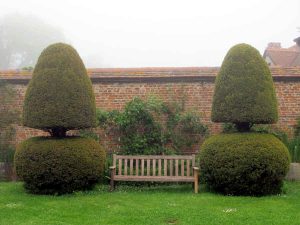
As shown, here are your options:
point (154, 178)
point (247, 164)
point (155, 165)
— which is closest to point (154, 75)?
point (155, 165)

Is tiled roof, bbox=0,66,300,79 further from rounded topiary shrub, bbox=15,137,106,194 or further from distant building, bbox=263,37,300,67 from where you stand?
distant building, bbox=263,37,300,67

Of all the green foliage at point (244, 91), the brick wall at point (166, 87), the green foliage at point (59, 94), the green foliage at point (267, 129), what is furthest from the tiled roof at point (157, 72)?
the green foliage at point (59, 94)

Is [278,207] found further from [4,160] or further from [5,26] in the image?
[5,26]

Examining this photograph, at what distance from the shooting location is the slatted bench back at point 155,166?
32.0ft

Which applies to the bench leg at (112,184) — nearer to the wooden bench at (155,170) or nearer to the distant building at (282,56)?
the wooden bench at (155,170)

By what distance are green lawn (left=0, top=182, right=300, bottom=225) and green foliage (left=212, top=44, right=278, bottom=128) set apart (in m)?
1.81

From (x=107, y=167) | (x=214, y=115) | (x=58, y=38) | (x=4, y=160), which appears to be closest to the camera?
(x=214, y=115)

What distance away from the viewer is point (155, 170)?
9.98 meters

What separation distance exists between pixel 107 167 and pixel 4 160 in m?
3.21

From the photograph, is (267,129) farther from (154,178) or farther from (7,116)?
(7,116)

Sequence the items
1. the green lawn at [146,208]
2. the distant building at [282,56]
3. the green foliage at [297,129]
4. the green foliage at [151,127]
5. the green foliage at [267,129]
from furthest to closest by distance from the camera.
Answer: the distant building at [282,56] < the green foliage at [297,129] < the green foliage at [151,127] < the green foliage at [267,129] < the green lawn at [146,208]

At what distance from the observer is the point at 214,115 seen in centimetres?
945

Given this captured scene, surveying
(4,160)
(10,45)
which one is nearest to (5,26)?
(10,45)

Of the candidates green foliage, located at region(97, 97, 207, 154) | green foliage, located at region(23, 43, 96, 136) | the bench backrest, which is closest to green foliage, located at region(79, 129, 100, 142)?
green foliage, located at region(97, 97, 207, 154)
